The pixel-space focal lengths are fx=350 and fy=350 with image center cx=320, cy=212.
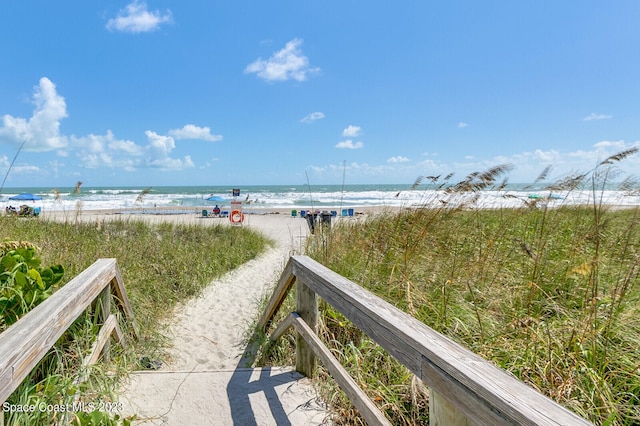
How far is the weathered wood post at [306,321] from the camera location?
99.8 inches

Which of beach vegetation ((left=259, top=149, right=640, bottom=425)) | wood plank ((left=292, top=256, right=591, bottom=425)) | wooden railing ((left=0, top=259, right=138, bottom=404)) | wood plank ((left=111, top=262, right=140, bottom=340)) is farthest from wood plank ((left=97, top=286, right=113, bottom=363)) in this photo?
wood plank ((left=292, top=256, right=591, bottom=425))

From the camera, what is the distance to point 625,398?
1702 mm

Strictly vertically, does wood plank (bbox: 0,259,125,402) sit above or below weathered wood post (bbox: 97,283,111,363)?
above

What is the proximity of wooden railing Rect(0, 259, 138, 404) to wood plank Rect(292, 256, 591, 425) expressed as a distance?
1.23m

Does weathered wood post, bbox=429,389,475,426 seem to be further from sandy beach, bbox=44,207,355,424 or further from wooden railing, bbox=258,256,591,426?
sandy beach, bbox=44,207,355,424

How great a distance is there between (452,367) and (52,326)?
1608 mm

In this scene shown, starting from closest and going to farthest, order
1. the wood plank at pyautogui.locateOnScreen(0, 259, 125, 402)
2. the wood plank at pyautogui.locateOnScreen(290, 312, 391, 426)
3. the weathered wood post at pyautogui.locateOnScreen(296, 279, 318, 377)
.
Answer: the wood plank at pyautogui.locateOnScreen(0, 259, 125, 402), the wood plank at pyautogui.locateOnScreen(290, 312, 391, 426), the weathered wood post at pyautogui.locateOnScreen(296, 279, 318, 377)

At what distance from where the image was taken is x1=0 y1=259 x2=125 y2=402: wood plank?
110cm

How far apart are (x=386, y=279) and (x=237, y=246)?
19.8 feet

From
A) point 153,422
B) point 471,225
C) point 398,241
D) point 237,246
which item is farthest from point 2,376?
point 237,246

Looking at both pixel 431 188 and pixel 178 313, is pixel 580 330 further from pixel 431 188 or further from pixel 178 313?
pixel 178 313

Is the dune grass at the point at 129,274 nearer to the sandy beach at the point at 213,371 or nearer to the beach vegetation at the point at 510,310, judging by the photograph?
the sandy beach at the point at 213,371

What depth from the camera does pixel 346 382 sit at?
5.70 ft

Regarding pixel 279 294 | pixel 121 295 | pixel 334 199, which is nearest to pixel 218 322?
pixel 121 295
